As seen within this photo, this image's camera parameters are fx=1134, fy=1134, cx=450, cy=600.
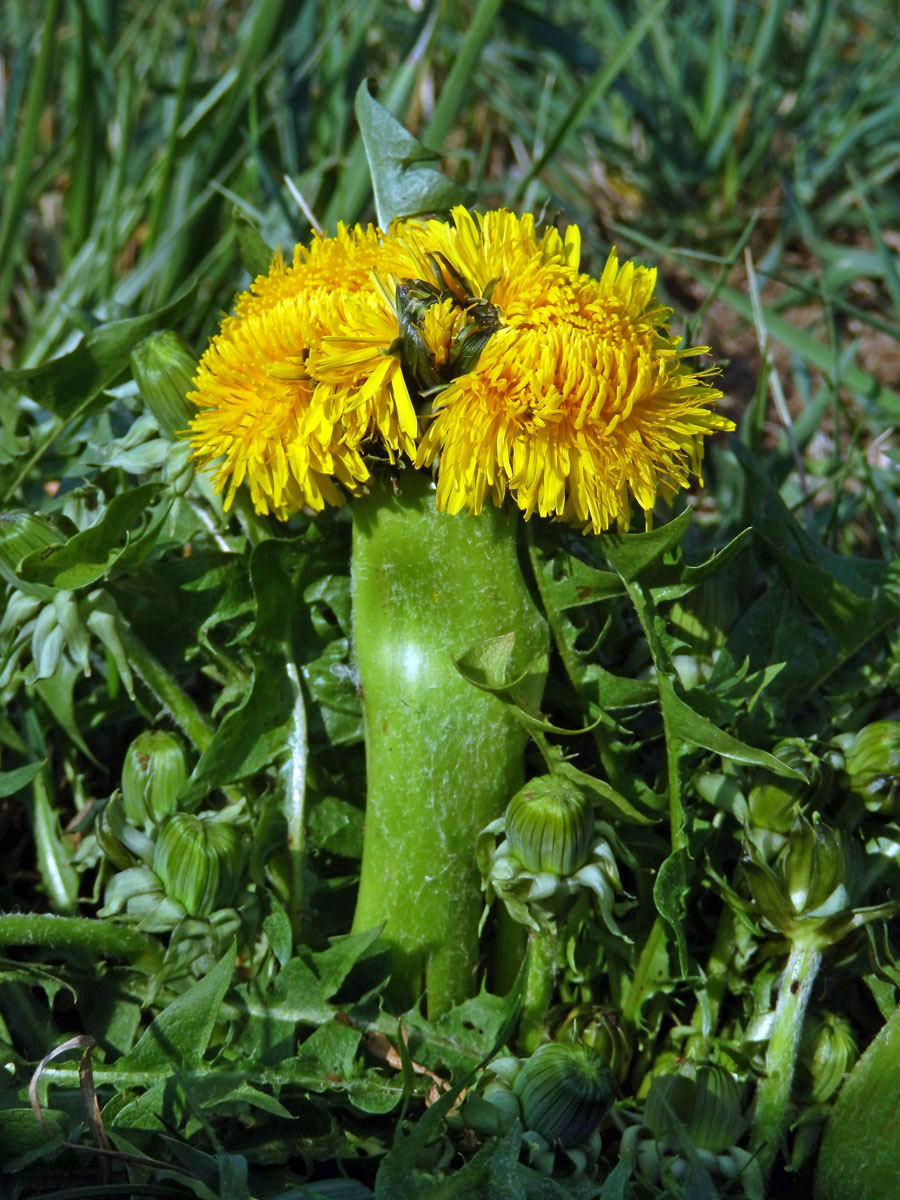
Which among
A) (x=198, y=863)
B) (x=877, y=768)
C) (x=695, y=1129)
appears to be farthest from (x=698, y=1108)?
(x=198, y=863)

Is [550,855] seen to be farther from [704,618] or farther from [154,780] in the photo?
[154,780]

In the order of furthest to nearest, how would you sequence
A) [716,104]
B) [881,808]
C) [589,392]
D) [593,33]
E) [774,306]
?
[593,33], [716,104], [774,306], [881,808], [589,392]

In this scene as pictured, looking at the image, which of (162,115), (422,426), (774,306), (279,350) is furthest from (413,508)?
(162,115)

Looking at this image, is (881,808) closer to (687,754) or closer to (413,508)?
(687,754)

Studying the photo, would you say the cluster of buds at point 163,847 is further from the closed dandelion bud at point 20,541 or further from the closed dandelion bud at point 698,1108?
the closed dandelion bud at point 698,1108

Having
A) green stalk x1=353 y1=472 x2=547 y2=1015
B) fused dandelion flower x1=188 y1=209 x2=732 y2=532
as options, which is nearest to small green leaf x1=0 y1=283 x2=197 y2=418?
fused dandelion flower x1=188 y1=209 x2=732 y2=532

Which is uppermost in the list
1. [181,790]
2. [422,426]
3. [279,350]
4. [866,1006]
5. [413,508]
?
[279,350]

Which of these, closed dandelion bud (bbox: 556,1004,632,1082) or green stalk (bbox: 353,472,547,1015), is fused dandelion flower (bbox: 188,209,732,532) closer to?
green stalk (bbox: 353,472,547,1015)
